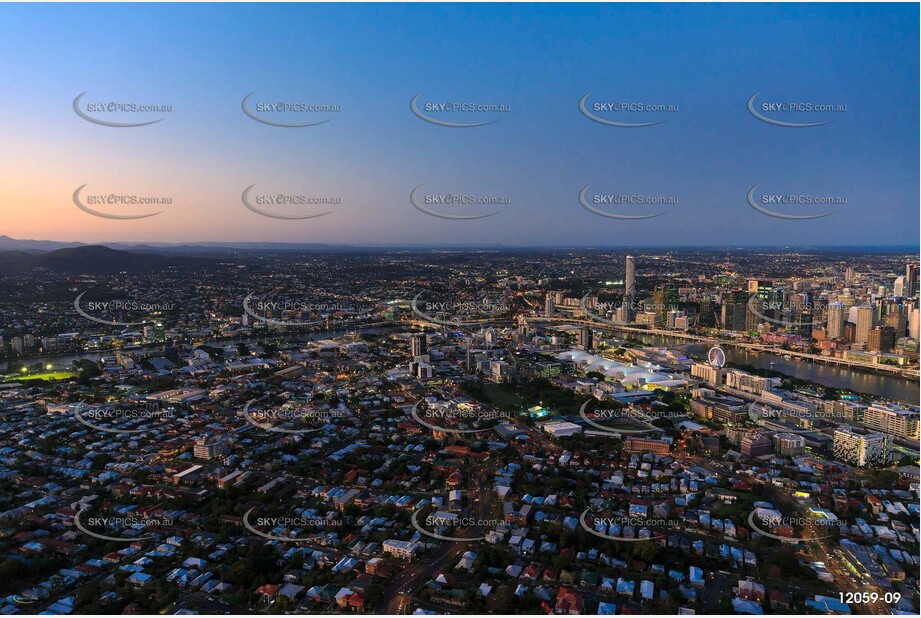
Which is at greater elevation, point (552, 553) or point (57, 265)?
point (57, 265)

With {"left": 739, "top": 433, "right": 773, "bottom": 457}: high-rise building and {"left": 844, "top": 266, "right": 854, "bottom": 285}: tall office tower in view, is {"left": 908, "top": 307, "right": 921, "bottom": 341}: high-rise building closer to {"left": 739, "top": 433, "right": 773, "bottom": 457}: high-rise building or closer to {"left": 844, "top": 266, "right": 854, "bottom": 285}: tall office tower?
{"left": 844, "top": 266, "right": 854, "bottom": 285}: tall office tower

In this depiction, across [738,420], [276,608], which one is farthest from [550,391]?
[276,608]

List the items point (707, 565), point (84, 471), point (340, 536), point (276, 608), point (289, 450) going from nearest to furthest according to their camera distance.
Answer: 1. point (276, 608)
2. point (707, 565)
3. point (340, 536)
4. point (84, 471)
5. point (289, 450)

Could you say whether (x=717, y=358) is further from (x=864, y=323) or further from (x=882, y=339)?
(x=864, y=323)

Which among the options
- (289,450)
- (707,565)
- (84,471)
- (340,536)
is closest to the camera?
(707,565)

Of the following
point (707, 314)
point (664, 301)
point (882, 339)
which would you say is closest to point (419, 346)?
point (664, 301)

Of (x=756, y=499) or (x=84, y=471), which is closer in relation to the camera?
(x=756, y=499)

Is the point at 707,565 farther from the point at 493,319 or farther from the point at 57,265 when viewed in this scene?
the point at 57,265
